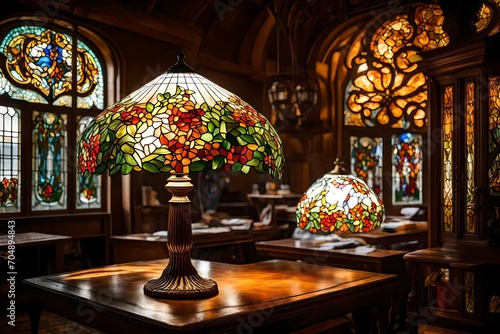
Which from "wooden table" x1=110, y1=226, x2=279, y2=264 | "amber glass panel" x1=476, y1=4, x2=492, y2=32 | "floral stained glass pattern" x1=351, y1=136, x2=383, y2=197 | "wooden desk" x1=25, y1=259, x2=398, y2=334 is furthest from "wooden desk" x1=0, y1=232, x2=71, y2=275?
"floral stained glass pattern" x1=351, y1=136, x2=383, y2=197

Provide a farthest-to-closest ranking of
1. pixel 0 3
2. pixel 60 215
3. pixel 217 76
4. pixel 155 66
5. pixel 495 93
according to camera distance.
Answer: pixel 217 76 → pixel 155 66 → pixel 60 215 → pixel 0 3 → pixel 495 93

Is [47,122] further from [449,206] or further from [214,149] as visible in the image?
[214,149]

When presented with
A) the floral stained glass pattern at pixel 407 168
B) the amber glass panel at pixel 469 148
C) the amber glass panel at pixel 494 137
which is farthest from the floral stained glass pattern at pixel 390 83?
the amber glass panel at pixel 494 137

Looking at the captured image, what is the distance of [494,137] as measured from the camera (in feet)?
12.3

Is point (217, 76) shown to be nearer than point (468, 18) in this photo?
No

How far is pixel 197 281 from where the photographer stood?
1.97 m

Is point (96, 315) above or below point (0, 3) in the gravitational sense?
below

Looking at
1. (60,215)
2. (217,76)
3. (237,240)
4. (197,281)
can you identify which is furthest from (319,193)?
(217,76)

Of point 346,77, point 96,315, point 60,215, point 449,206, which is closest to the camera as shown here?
point 96,315

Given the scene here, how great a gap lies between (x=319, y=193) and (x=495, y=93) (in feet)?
6.10

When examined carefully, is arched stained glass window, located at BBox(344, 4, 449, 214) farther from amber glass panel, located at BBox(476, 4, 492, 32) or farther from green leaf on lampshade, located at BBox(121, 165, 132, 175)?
green leaf on lampshade, located at BBox(121, 165, 132, 175)

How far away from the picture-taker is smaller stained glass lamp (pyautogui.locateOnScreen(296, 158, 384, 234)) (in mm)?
2561

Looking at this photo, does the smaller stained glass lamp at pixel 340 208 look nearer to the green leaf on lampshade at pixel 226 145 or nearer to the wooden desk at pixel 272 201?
the green leaf on lampshade at pixel 226 145

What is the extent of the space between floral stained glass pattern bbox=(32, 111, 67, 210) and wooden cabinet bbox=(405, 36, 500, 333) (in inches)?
152
